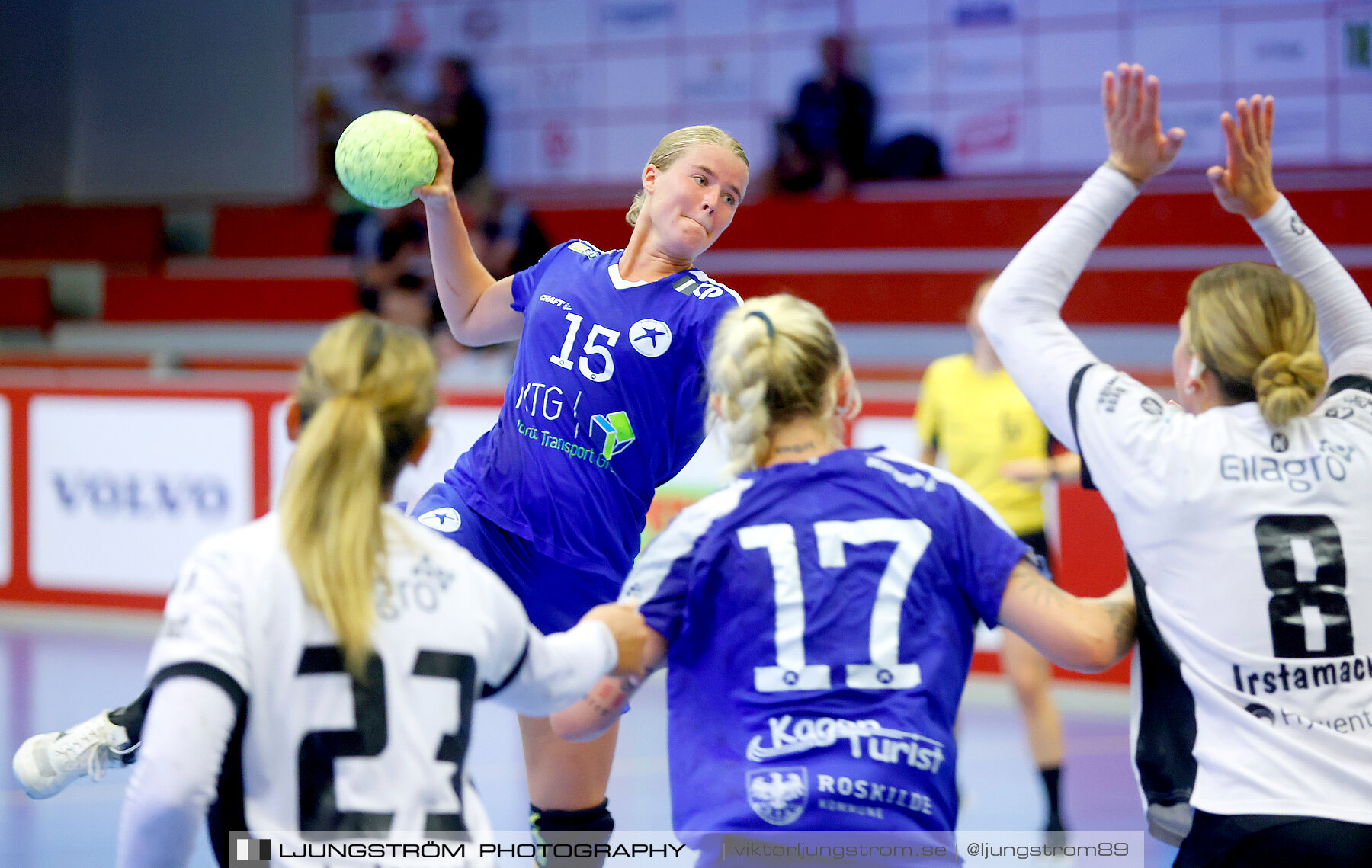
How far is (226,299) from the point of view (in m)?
11.5

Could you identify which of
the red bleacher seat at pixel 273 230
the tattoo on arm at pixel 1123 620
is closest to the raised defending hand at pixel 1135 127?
the tattoo on arm at pixel 1123 620

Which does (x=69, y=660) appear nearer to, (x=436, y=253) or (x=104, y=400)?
(x=104, y=400)

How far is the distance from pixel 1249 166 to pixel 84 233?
12063 millimetres

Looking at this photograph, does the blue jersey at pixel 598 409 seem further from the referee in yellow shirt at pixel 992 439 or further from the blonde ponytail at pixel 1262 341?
the referee in yellow shirt at pixel 992 439

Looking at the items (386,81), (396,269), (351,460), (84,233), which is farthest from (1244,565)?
→ (84,233)

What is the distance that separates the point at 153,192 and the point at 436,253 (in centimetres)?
1135

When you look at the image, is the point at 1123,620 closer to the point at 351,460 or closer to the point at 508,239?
the point at 351,460

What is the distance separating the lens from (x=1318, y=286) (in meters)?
2.42

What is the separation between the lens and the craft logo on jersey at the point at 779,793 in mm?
2027

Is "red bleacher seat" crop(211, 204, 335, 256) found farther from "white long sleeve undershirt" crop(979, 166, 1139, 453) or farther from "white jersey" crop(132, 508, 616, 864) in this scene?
"white jersey" crop(132, 508, 616, 864)

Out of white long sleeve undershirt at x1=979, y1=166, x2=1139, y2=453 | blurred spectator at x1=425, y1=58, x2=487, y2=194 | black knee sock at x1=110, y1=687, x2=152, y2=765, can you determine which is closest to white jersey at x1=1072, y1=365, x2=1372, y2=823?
white long sleeve undershirt at x1=979, y1=166, x2=1139, y2=453

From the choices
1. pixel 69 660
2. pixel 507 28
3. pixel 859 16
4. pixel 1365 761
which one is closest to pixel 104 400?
pixel 69 660

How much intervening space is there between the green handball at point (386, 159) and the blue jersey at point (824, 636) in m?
1.34

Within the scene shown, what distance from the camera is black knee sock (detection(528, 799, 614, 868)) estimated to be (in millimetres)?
3344
